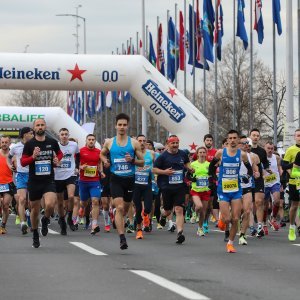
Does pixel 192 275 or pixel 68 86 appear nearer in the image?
pixel 192 275

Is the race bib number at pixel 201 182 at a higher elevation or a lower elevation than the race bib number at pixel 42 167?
lower

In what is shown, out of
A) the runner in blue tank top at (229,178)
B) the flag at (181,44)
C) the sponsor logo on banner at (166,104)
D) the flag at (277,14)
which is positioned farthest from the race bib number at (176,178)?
the flag at (181,44)

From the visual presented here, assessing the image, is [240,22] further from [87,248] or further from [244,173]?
[87,248]

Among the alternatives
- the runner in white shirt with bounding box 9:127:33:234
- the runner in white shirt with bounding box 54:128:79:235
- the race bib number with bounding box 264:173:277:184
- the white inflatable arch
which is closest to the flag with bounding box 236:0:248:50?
the white inflatable arch

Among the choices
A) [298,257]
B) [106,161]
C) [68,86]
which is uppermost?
[68,86]

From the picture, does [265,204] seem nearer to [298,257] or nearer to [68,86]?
[298,257]

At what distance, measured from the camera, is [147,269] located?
511 inches

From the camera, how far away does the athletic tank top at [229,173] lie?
1655cm

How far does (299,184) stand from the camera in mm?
19078

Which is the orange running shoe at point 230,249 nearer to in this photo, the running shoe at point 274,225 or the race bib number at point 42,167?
the race bib number at point 42,167

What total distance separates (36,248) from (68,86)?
1435cm

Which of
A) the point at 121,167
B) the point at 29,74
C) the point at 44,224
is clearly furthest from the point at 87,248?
the point at 29,74

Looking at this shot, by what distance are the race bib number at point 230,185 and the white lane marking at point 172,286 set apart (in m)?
4.10

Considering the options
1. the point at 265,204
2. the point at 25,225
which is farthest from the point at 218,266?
the point at 265,204
